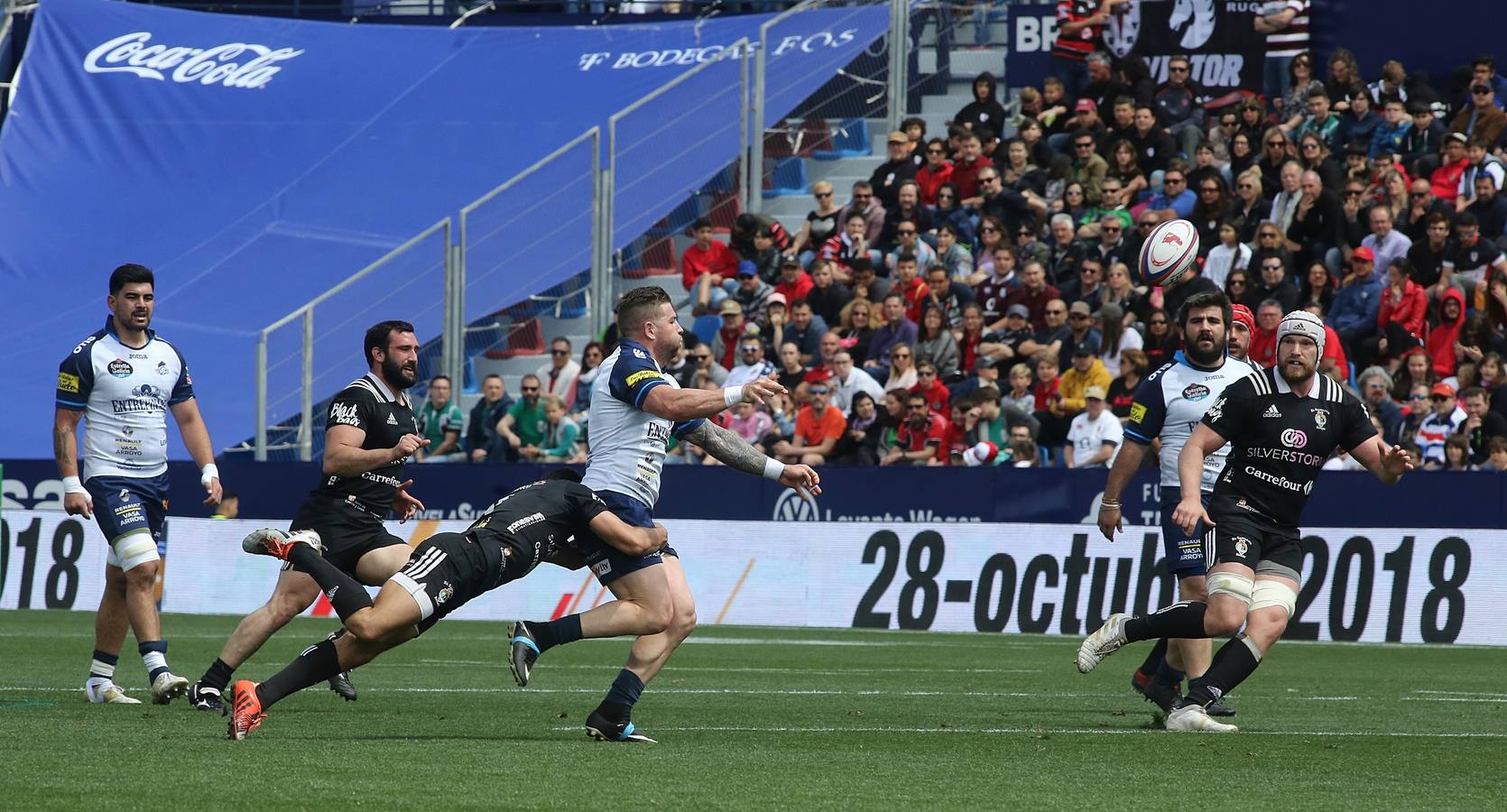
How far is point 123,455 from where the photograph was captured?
454 inches

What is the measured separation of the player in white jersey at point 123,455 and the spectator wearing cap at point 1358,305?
42.6 ft

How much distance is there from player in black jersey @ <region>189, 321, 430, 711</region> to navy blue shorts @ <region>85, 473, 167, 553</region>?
86cm

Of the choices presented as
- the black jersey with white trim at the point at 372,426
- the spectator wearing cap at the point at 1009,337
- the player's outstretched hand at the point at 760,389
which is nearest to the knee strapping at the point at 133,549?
the black jersey with white trim at the point at 372,426

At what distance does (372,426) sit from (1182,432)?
4.42 m

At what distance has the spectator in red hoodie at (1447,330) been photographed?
20.5m

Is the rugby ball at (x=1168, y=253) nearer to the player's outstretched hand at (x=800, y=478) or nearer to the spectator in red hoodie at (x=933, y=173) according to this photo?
the player's outstretched hand at (x=800, y=478)

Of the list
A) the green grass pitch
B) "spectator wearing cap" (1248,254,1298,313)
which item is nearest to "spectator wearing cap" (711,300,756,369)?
"spectator wearing cap" (1248,254,1298,313)

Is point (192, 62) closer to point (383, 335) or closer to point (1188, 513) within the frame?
point (383, 335)

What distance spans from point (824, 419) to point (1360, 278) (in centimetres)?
582

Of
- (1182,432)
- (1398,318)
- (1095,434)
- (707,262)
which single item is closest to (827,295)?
(707,262)

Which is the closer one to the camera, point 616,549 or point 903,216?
point 616,549

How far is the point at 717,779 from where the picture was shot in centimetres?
782

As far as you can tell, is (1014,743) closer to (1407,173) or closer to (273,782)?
(273,782)

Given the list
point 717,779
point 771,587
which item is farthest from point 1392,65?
point 717,779
